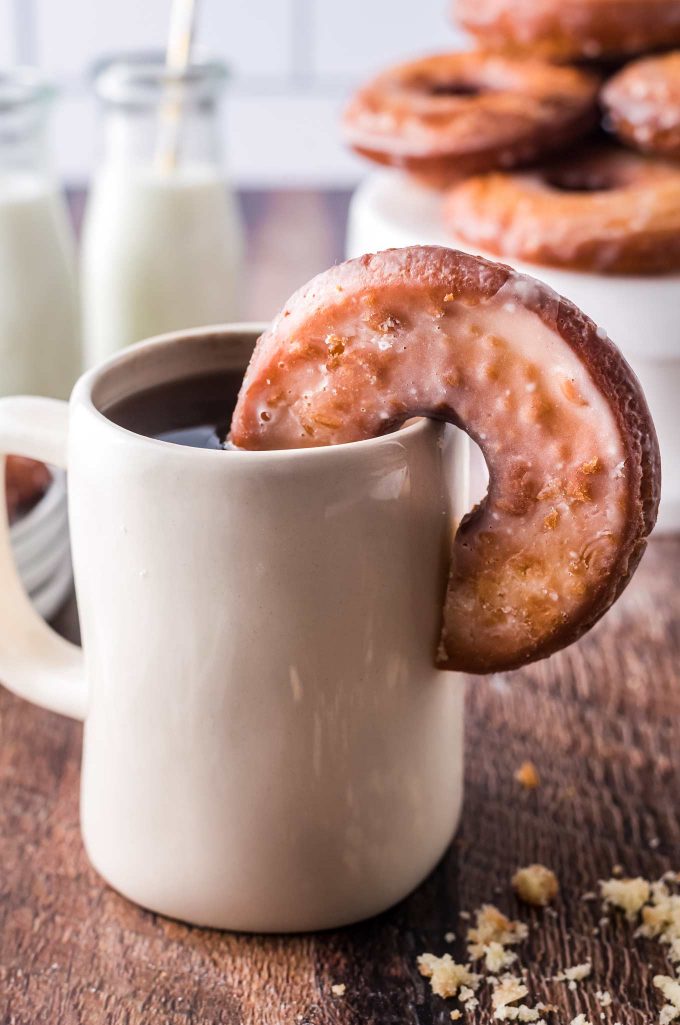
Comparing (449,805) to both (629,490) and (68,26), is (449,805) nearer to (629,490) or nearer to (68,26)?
(629,490)

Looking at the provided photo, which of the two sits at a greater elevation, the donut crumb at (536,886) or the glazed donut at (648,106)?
the glazed donut at (648,106)

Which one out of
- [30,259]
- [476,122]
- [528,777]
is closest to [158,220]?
[30,259]

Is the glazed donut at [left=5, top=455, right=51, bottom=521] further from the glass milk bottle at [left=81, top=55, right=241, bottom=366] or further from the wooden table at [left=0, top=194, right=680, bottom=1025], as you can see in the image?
the glass milk bottle at [left=81, top=55, right=241, bottom=366]

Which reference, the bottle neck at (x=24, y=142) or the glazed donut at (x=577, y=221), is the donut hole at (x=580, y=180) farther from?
the bottle neck at (x=24, y=142)

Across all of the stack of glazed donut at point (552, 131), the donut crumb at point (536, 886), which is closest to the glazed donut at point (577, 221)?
the stack of glazed donut at point (552, 131)

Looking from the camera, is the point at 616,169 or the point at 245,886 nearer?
the point at 245,886

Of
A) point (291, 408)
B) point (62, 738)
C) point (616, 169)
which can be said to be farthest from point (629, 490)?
point (616, 169)
